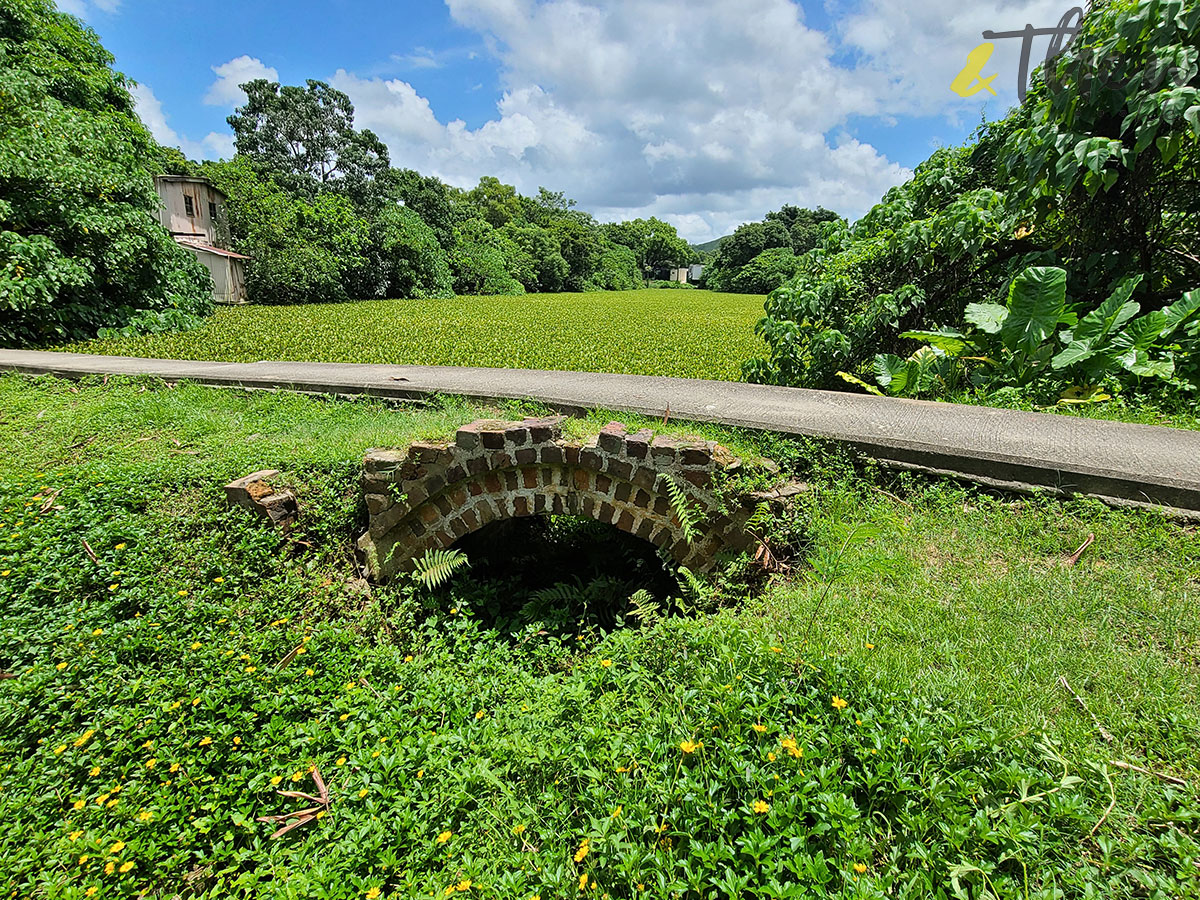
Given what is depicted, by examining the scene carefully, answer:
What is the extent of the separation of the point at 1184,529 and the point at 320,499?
4.94 m

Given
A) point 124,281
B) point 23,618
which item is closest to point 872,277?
point 23,618

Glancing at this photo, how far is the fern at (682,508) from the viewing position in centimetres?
334

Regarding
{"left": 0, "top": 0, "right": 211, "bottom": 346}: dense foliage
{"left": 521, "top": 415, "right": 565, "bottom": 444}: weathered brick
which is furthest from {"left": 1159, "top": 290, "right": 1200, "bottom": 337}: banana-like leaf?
{"left": 0, "top": 0, "right": 211, "bottom": 346}: dense foliage

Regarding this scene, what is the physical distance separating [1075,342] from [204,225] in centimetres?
3211

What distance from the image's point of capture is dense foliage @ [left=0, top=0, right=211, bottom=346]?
398 inches

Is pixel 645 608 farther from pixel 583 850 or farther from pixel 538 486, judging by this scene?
pixel 583 850

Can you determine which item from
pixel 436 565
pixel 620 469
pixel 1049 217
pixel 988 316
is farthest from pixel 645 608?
pixel 1049 217

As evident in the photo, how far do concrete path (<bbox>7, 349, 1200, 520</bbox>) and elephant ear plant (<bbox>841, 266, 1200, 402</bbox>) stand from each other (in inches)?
36.8

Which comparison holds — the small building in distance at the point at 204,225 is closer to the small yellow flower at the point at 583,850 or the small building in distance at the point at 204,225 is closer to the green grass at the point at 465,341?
the green grass at the point at 465,341

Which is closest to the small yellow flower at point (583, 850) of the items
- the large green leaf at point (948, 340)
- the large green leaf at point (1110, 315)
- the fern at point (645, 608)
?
the fern at point (645, 608)

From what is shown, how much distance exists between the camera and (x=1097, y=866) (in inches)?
59.3

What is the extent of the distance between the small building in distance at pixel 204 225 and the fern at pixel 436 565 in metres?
24.4

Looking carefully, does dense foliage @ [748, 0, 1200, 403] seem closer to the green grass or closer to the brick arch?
the green grass

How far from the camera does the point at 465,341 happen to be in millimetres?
12312
